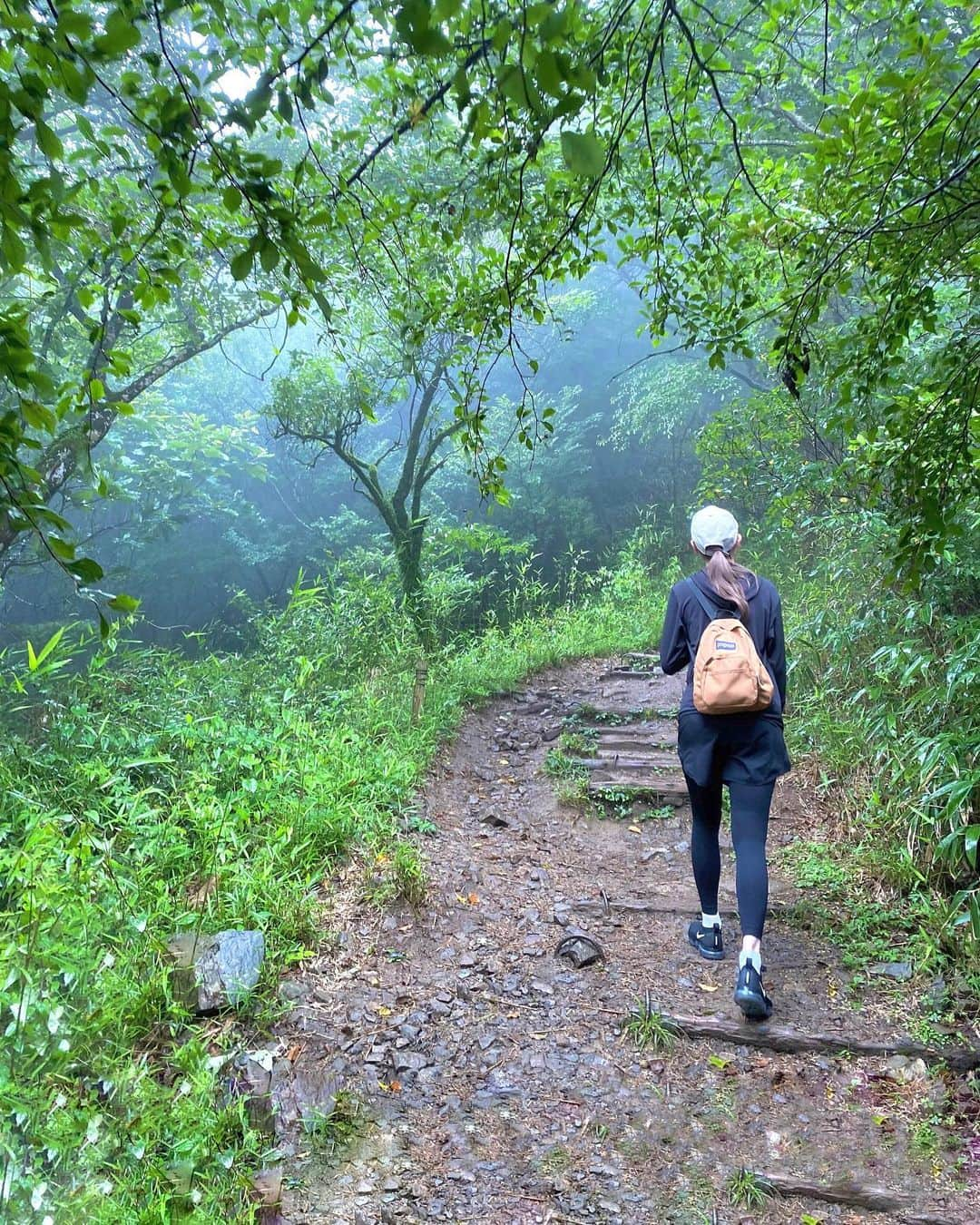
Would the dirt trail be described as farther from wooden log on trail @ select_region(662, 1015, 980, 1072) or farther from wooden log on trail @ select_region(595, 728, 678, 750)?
wooden log on trail @ select_region(595, 728, 678, 750)

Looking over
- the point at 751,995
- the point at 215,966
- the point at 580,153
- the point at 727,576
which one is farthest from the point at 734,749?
the point at 580,153

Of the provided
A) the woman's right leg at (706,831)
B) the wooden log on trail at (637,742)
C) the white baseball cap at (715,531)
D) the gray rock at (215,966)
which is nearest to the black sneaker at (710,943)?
the woman's right leg at (706,831)

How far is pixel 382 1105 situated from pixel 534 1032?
2.08 feet

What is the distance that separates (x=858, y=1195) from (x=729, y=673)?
60.6 inches

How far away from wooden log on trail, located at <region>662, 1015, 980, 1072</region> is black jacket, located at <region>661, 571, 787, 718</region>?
1.13 meters

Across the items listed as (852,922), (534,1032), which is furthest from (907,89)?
(534,1032)

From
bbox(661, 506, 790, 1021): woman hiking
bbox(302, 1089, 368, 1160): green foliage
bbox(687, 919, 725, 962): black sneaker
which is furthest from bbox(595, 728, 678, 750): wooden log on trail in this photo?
bbox(302, 1089, 368, 1160): green foliage

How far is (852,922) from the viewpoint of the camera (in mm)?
3117

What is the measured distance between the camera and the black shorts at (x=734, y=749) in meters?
2.77

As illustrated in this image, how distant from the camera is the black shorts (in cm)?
277

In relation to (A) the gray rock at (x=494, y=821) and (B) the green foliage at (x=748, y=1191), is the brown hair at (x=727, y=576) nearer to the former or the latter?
(B) the green foliage at (x=748, y=1191)

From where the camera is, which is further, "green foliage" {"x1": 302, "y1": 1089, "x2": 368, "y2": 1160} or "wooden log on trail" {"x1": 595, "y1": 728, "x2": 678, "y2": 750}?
"wooden log on trail" {"x1": 595, "y1": 728, "x2": 678, "y2": 750}

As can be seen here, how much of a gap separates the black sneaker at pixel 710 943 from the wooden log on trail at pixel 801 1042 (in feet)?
1.29

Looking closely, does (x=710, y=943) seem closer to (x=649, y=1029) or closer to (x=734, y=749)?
(x=649, y=1029)
